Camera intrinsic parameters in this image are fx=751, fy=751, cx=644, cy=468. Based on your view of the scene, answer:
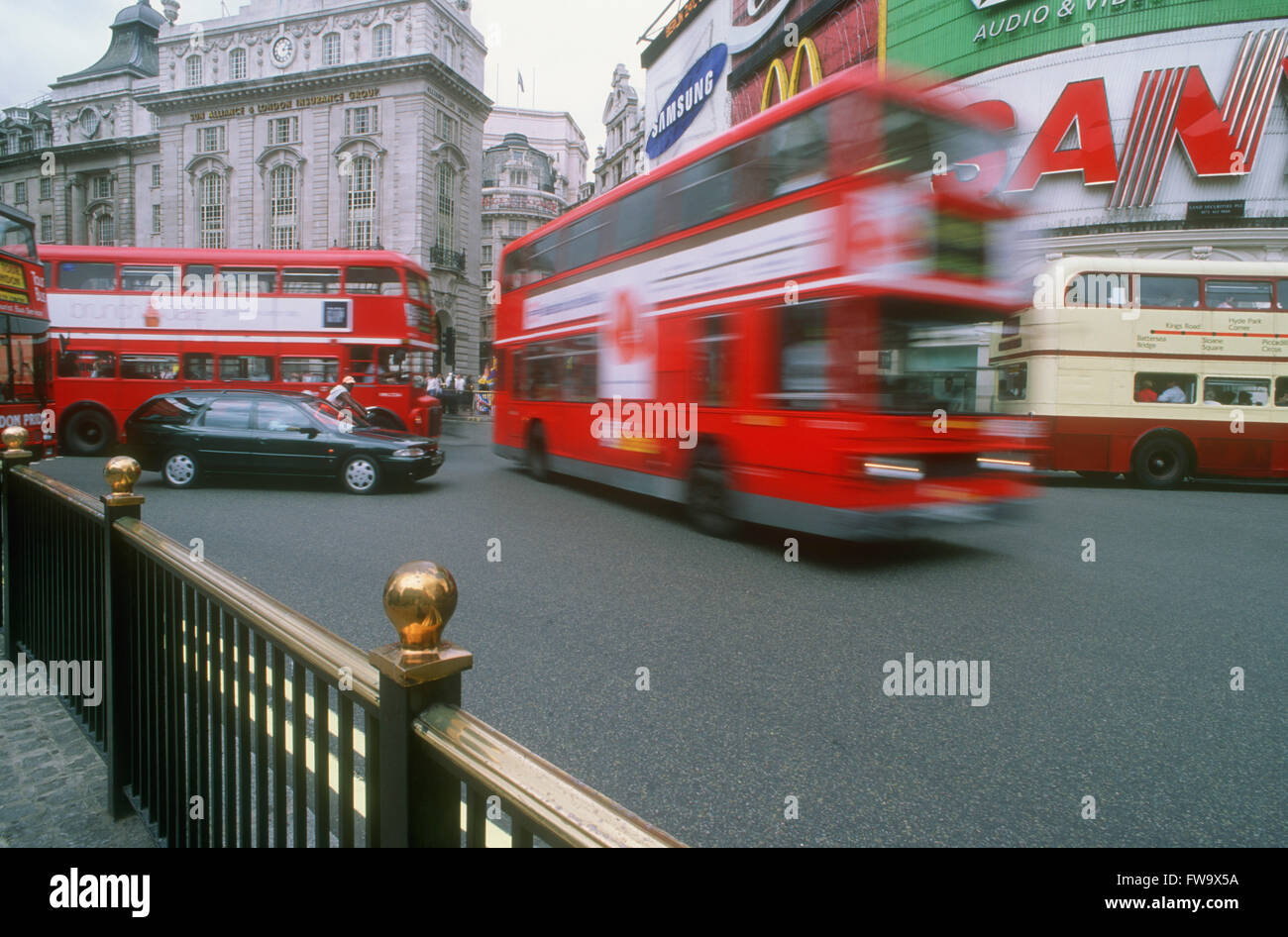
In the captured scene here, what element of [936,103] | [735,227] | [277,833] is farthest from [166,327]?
[277,833]

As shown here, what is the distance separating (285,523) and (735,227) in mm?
5763

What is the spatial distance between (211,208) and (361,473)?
139 ft

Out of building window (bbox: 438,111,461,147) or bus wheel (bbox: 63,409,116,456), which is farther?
building window (bbox: 438,111,461,147)

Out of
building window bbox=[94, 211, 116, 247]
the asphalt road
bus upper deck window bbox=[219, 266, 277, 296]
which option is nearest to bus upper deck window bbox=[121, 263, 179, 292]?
bus upper deck window bbox=[219, 266, 277, 296]

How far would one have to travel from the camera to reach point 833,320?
643cm

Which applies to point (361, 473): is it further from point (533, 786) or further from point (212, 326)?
point (533, 786)

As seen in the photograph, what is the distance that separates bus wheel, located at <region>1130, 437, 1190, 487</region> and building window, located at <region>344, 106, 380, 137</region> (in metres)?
39.9

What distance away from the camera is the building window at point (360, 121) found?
133 feet

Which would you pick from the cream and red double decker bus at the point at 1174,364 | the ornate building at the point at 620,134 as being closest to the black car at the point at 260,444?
→ the cream and red double decker bus at the point at 1174,364

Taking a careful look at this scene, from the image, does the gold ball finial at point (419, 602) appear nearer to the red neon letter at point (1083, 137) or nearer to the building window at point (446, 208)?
the red neon letter at point (1083, 137)

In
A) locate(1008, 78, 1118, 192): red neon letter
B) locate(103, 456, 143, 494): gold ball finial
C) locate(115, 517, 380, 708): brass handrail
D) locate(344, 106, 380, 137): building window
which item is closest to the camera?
locate(115, 517, 380, 708): brass handrail

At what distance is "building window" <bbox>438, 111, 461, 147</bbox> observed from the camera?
41528mm

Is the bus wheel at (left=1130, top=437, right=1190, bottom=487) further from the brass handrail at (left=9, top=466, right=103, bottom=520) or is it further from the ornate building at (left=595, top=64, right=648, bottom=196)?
the ornate building at (left=595, top=64, right=648, bottom=196)

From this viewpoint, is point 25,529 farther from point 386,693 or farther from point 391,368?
point 391,368
